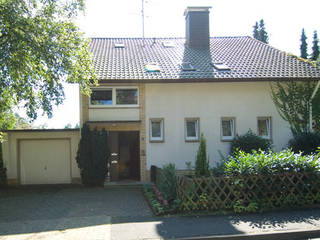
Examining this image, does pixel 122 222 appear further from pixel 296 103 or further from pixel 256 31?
pixel 256 31

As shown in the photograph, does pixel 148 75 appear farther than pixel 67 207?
Yes

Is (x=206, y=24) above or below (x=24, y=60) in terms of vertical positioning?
above

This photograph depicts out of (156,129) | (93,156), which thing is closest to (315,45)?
(156,129)

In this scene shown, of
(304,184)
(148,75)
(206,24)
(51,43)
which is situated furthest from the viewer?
(206,24)

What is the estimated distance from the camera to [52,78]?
32.0 ft

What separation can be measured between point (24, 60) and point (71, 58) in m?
1.58

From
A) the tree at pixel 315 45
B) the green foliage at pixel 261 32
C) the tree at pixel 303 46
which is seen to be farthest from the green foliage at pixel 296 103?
the tree at pixel 303 46

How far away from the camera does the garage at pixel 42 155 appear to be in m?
14.1

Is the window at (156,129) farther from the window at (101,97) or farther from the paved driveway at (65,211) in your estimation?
the paved driveway at (65,211)

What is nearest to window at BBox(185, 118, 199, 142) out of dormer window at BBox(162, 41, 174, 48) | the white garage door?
the white garage door

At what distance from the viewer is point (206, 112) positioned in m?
13.9

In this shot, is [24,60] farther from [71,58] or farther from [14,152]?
[14,152]

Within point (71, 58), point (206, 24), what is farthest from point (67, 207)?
point (206, 24)

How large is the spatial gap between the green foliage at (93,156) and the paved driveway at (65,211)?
58 cm
